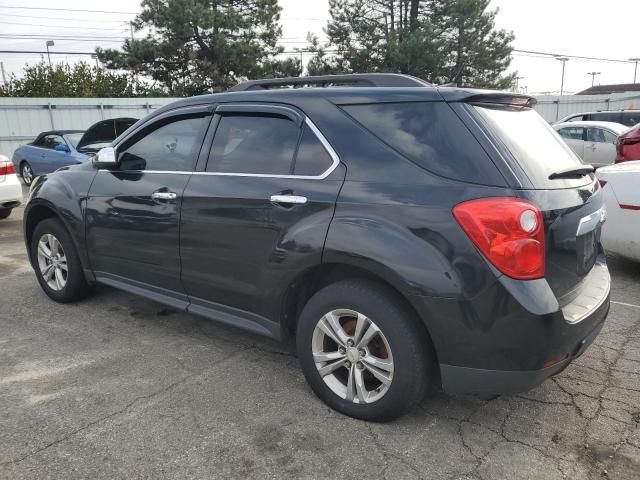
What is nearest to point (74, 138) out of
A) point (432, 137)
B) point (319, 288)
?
point (319, 288)

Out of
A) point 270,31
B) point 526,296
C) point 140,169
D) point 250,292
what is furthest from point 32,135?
point 526,296

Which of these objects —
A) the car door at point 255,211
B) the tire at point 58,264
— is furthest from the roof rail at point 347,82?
the tire at point 58,264

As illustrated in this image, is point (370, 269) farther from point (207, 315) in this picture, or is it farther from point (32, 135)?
point (32, 135)

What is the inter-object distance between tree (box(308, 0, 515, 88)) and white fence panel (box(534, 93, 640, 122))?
8.88ft

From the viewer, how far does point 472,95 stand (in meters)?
2.64

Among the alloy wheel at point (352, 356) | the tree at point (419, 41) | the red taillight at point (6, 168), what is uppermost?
the tree at point (419, 41)

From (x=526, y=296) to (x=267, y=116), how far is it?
1.78 meters

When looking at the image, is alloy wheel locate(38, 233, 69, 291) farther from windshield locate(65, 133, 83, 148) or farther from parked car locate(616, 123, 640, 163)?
parked car locate(616, 123, 640, 163)

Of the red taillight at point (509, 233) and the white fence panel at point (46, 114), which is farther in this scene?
the white fence panel at point (46, 114)

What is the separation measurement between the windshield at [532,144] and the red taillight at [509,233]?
213 mm

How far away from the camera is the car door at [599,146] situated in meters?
13.2

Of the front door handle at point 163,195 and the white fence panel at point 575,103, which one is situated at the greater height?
the white fence panel at point 575,103

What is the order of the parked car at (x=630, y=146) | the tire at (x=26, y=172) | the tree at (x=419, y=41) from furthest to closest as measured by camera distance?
1. the tree at (x=419, y=41)
2. the tire at (x=26, y=172)
3. the parked car at (x=630, y=146)

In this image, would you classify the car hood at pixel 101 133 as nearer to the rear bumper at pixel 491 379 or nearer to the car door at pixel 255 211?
the car door at pixel 255 211
